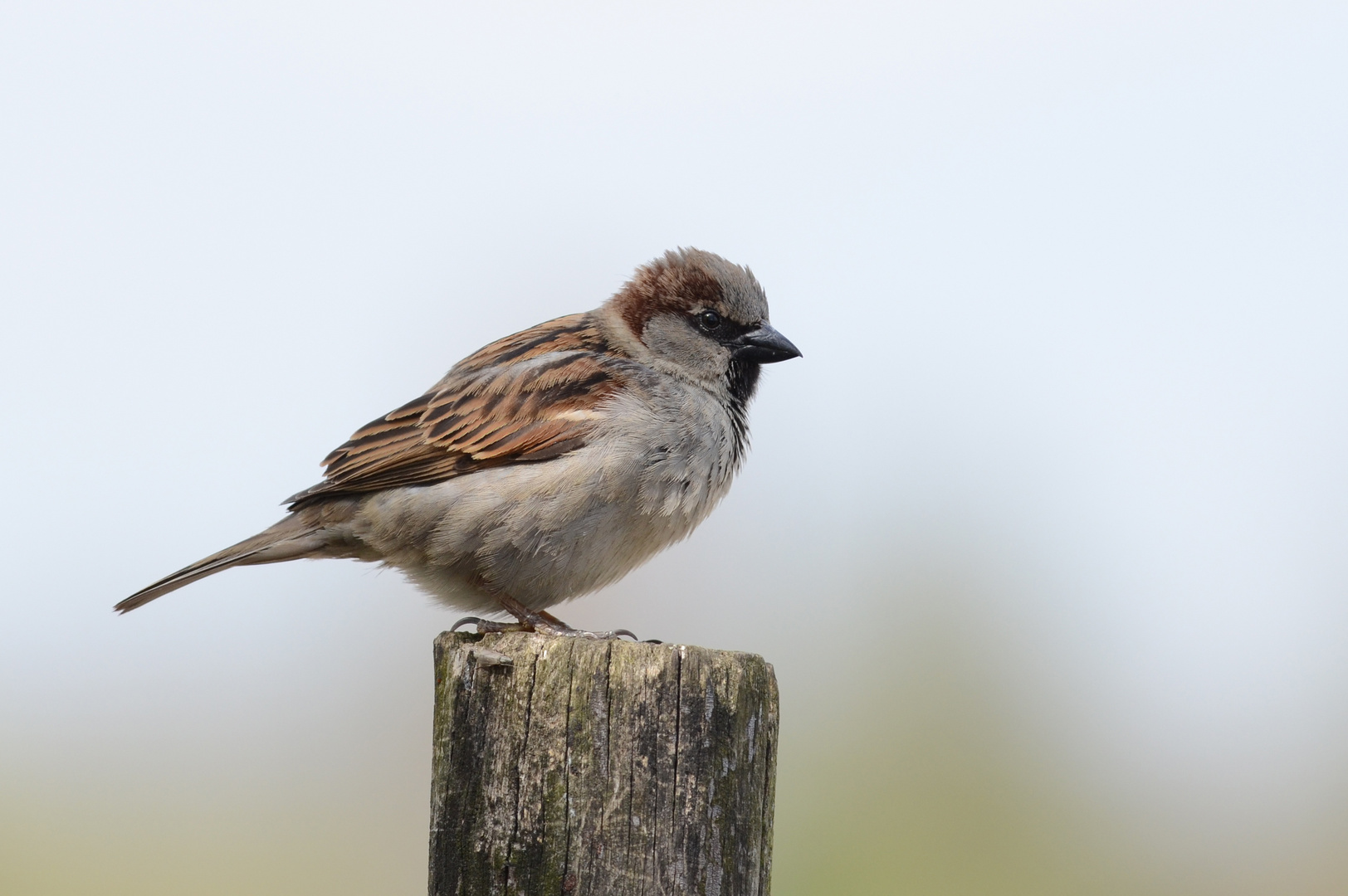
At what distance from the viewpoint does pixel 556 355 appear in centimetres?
477

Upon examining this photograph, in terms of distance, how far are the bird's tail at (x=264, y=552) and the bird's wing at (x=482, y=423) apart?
0.39 ft

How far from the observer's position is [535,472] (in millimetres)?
4234

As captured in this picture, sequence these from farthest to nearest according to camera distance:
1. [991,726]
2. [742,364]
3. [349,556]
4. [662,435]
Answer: [991,726] → [742,364] → [349,556] → [662,435]

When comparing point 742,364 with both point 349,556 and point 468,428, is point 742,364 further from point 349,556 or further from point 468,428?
point 349,556

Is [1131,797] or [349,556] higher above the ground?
[349,556]

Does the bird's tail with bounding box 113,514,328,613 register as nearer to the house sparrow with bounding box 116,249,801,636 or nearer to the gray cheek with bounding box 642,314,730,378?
the house sparrow with bounding box 116,249,801,636

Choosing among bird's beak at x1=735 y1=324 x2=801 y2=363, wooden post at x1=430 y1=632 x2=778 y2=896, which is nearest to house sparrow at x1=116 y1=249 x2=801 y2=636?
bird's beak at x1=735 y1=324 x2=801 y2=363

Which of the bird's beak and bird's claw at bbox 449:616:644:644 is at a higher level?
the bird's beak

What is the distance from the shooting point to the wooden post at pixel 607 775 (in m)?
2.40

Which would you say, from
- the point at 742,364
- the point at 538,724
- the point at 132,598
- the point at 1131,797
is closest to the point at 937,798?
the point at 1131,797

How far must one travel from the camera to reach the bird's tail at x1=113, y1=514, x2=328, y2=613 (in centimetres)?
440

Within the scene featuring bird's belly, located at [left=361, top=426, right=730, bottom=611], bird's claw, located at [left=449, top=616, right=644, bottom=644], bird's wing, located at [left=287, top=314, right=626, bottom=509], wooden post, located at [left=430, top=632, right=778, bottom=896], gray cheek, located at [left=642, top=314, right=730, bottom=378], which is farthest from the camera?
gray cheek, located at [left=642, top=314, right=730, bottom=378]

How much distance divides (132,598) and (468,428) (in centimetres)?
140

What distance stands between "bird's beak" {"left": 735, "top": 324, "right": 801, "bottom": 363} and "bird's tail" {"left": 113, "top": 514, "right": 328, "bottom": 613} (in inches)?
74.1
